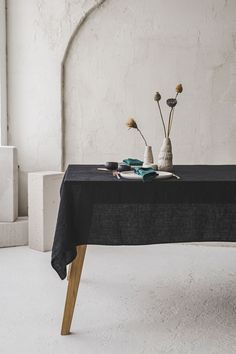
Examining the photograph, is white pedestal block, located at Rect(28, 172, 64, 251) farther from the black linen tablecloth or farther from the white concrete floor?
the black linen tablecloth

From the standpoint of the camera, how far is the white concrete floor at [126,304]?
8.21 feet

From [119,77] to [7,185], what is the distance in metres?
1.33

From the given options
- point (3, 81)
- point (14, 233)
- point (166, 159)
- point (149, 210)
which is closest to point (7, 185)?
point (14, 233)

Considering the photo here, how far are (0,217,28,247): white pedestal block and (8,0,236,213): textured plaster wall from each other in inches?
14.1

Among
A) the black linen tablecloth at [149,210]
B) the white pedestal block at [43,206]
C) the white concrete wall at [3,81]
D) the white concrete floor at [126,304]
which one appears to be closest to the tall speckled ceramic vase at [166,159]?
the black linen tablecloth at [149,210]

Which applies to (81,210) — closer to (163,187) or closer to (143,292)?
(163,187)

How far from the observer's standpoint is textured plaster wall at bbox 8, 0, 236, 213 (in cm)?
456

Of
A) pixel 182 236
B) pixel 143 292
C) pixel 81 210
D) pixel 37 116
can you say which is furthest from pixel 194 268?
pixel 37 116

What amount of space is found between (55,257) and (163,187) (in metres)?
0.61

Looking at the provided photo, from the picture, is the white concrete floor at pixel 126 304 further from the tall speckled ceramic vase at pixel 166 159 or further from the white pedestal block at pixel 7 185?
the tall speckled ceramic vase at pixel 166 159

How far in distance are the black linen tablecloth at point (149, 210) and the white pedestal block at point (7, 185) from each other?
1.94 meters

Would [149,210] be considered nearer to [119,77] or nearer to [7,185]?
[7,185]

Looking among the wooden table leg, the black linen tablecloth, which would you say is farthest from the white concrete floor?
the black linen tablecloth

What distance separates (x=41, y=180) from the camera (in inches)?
166
